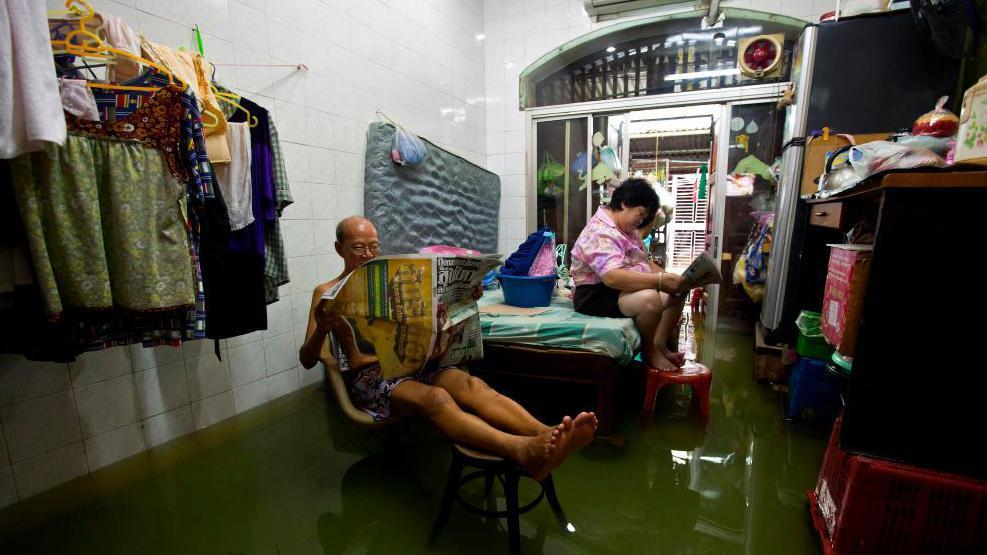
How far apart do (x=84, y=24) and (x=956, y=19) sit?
3364mm

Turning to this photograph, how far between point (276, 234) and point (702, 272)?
1916 mm

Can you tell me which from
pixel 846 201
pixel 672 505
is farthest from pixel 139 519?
pixel 846 201

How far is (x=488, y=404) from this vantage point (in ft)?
4.40

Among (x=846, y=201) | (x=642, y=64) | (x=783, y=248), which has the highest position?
(x=642, y=64)

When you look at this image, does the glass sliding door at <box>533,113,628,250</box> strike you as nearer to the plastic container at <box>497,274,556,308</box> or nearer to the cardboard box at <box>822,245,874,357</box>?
the plastic container at <box>497,274,556,308</box>

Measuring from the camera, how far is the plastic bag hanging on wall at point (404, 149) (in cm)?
282

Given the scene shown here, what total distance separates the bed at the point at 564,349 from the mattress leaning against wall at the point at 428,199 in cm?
121

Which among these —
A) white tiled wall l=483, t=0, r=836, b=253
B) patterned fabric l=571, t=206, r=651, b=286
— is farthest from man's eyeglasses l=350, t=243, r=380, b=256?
white tiled wall l=483, t=0, r=836, b=253

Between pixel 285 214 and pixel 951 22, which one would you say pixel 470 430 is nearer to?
pixel 285 214

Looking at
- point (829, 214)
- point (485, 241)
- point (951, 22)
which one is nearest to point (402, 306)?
point (829, 214)

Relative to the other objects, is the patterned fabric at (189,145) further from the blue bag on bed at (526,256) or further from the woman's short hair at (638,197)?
the woman's short hair at (638,197)

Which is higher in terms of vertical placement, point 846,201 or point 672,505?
point 846,201

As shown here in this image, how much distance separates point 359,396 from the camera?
152cm

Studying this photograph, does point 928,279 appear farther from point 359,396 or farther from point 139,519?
point 139,519
